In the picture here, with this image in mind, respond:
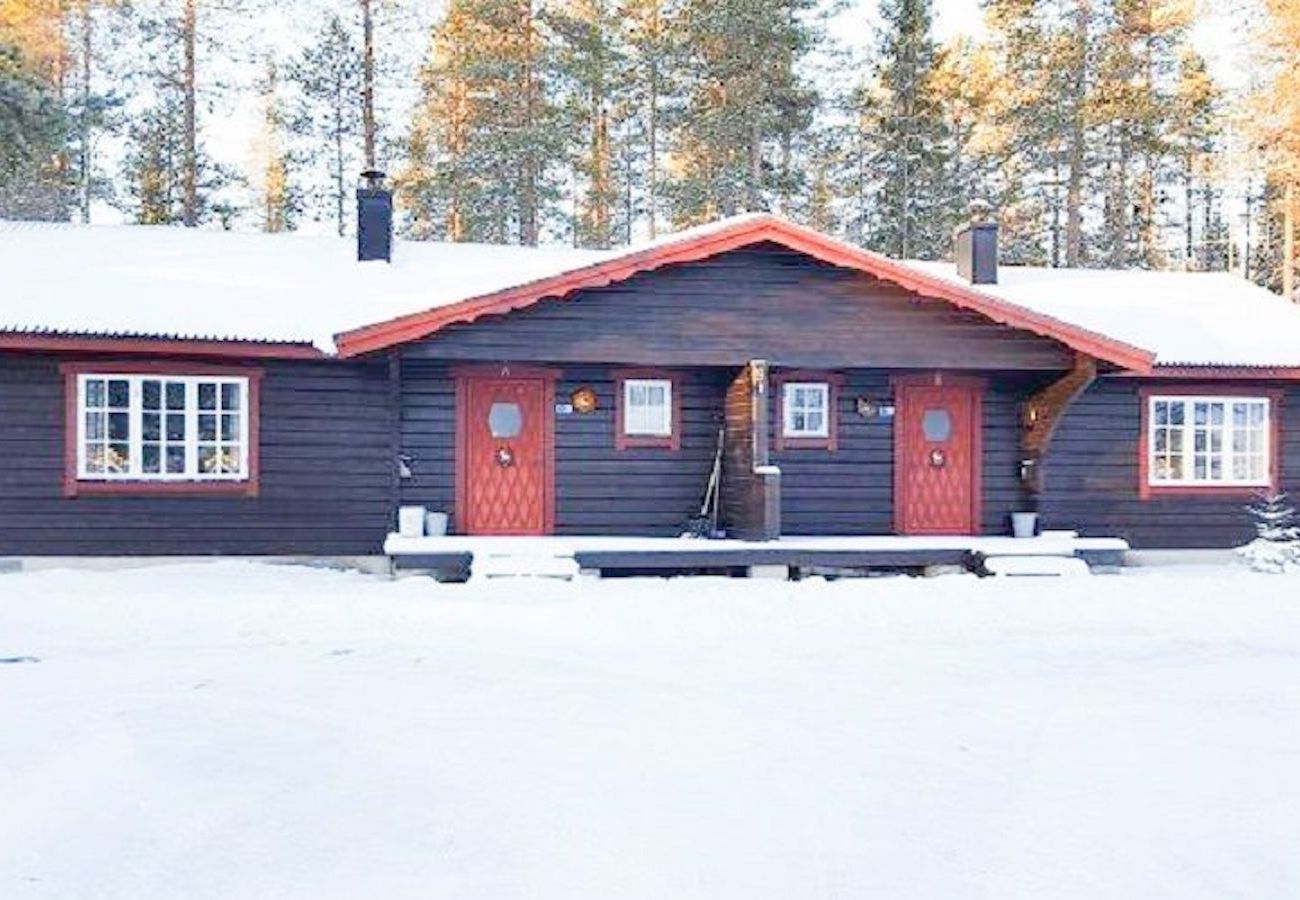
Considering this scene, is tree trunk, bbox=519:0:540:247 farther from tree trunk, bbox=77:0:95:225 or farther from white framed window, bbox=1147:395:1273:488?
white framed window, bbox=1147:395:1273:488

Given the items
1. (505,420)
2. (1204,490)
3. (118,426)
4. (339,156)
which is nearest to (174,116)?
(339,156)

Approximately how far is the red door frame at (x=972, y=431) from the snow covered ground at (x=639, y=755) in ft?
15.9

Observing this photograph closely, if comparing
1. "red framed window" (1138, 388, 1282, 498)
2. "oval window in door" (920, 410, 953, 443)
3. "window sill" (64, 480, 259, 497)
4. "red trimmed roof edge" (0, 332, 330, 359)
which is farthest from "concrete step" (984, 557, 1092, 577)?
"window sill" (64, 480, 259, 497)

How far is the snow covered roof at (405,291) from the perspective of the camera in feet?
39.8

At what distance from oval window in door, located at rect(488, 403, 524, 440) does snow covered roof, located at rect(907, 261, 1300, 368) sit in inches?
203

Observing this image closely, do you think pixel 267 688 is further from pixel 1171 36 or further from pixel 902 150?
pixel 1171 36

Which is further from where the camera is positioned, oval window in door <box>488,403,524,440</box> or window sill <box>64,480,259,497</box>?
oval window in door <box>488,403,524,440</box>

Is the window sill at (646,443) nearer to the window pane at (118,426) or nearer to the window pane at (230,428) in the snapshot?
the window pane at (230,428)

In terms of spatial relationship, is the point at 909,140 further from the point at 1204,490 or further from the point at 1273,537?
the point at 1273,537

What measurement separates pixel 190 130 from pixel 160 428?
14.4 metres

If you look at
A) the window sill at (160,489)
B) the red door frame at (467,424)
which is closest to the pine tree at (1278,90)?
the red door frame at (467,424)

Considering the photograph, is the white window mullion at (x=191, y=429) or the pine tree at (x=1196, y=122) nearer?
the white window mullion at (x=191, y=429)

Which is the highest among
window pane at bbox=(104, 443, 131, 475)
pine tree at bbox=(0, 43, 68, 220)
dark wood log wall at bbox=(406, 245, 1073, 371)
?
pine tree at bbox=(0, 43, 68, 220)

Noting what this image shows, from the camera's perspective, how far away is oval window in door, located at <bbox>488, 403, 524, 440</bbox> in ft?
44.1
